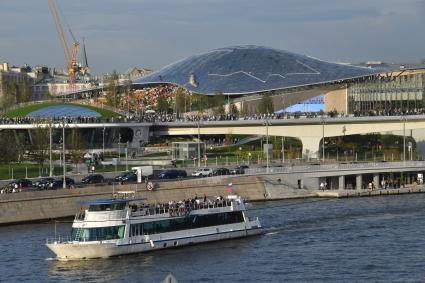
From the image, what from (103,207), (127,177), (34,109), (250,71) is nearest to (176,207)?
(103,207)

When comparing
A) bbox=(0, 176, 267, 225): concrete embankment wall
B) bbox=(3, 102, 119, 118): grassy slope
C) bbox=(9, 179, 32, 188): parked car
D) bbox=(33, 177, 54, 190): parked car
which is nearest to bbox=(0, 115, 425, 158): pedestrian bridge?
bbox=(0, 176, 267, 225): concrete embankment wall

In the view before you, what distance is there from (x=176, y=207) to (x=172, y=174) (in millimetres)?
22633

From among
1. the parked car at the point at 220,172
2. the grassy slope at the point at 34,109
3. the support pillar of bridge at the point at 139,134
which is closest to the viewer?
the parked car at the point at 220,172

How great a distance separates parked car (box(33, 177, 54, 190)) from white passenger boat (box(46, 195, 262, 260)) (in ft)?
48.1

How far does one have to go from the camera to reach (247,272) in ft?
154

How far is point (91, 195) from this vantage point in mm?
67188

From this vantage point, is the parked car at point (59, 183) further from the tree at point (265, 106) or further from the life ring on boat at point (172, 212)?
the tree at point (265, 106)

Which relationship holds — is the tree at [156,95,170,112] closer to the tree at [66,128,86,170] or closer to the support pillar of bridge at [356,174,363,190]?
the tree at [66,128,86,170]

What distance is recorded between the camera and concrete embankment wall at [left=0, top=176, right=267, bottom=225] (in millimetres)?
63500

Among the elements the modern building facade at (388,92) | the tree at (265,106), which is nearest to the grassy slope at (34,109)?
the tree at (265,106)

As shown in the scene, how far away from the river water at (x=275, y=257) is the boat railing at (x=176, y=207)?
1854 mm

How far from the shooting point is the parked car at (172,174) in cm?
7650

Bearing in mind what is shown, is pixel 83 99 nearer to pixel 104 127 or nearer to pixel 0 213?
pixel 104 127

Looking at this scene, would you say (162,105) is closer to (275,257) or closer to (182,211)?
(182,211)
